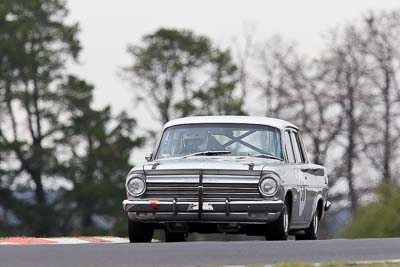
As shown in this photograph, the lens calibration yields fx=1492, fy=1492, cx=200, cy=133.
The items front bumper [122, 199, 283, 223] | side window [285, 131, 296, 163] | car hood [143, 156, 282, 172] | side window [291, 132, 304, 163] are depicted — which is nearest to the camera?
front bumper [122, 199, 283, 223]

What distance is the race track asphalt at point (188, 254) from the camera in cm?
1321

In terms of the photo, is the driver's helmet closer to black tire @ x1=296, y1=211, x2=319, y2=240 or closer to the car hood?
the car hood

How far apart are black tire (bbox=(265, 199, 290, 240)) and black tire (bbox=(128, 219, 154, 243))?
1.48 meters

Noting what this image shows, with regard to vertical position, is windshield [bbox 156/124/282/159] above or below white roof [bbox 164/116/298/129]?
below

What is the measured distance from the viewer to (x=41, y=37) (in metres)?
71.4

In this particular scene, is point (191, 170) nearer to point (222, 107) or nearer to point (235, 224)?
point (235, 224)

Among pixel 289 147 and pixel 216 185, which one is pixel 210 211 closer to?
pixel 216 185

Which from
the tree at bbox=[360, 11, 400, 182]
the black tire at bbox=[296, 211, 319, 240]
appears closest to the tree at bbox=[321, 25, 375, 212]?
the tree at bbox=[360, 11, 400, 182]

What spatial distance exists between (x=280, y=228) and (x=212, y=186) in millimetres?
1040

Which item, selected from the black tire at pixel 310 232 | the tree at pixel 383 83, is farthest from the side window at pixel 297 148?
the tree at pixel 383 83

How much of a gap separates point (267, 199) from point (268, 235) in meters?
0.54

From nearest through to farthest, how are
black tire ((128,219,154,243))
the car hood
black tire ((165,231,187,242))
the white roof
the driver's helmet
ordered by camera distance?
the car hood, black tire ((128,219,154,243)), the driver's helmet, the white roof, black tire ((165,231,187,242))

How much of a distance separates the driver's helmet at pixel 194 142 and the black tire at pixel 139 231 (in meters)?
1.19

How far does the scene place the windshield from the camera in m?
19.2
